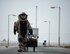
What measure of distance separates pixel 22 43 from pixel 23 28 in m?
0.74

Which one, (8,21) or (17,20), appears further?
(8,21)

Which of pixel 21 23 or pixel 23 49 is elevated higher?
pixel 21 23

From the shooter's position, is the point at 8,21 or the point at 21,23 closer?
the point at 21,23

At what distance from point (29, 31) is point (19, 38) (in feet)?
2.47

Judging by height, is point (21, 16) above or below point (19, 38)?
above

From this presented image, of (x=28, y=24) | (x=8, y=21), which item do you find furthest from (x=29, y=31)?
(x=8, y=21)

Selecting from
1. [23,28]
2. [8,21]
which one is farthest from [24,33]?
[8,21]

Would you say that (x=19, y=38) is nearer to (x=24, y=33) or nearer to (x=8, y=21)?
(x=24, y=33)

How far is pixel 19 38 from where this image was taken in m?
16.3

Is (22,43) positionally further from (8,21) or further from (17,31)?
(8,21)

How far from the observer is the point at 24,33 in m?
16.4

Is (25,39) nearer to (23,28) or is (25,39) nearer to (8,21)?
(23,28)

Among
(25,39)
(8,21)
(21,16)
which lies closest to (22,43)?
(25,39)

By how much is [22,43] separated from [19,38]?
37cm
